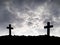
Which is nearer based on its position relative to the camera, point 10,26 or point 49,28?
point 49,28

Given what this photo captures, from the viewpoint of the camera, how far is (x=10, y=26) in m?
23.1
